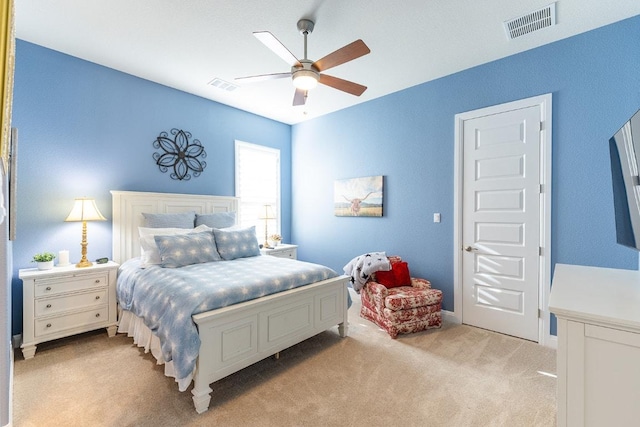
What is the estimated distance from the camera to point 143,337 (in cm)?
258

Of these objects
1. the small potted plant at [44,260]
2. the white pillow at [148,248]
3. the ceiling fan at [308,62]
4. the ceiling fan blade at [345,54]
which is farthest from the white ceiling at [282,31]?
the small potted plant at [44,260]

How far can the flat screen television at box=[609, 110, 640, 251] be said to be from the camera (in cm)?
144

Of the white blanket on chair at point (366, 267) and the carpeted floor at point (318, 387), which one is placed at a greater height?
the white blanket on chair at point (366, 267)

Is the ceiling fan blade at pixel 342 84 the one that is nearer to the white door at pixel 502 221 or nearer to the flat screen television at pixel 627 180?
the white door at pixel 502 221

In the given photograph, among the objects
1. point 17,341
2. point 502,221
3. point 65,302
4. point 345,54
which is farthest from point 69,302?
point 502,221

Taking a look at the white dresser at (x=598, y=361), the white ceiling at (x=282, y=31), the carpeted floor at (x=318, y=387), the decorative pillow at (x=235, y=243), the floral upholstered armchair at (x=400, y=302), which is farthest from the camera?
the decorative pillow at (x=235, y=243)

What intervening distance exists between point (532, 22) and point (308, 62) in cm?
190

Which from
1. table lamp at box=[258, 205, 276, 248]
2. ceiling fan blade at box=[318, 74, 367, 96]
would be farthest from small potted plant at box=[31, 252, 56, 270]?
ceiling fan blade at box=[318, 74, 367, 96]

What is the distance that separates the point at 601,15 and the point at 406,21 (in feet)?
5.14

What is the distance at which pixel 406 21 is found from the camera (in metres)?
2.42

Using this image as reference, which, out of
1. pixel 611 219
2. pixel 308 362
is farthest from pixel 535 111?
pixel 308 362

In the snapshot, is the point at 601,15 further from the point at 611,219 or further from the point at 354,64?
the point at 354,64

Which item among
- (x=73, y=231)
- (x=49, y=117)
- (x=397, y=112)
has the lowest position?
(x=73, y=231)

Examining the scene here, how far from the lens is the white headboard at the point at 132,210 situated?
324cm
